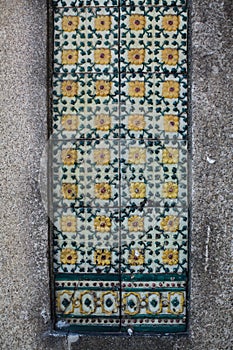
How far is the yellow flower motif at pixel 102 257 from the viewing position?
2566mm

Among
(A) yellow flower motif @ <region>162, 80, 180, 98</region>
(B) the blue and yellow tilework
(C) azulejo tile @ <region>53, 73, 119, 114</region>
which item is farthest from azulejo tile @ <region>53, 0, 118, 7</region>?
(A) yellow flower motif @ <region>162, 80, 180, 98</region>

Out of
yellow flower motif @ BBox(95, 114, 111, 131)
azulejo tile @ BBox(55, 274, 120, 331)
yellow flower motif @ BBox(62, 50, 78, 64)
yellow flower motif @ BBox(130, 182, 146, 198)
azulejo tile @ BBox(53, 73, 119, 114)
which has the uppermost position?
yellow flower motif @ BBox(62, 50, 78, 64)

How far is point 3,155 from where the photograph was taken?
2520 mm

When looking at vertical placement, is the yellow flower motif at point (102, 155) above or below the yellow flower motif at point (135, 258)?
above

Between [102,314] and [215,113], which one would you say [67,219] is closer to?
[102,314]

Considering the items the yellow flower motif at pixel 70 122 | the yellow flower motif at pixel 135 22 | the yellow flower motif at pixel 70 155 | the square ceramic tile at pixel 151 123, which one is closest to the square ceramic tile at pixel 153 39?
the yellow flower motif at pixel 135 22

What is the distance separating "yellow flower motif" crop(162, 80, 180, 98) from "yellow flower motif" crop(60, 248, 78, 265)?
0.79m

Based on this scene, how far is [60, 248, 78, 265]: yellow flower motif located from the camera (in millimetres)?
2570

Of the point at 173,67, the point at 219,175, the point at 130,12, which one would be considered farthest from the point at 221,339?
the point at 130,12

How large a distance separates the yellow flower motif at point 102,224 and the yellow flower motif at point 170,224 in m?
0.23

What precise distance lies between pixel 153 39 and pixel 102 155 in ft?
1.81

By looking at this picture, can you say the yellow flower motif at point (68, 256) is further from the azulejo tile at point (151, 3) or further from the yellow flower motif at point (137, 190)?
the azulejo tile at point (151, 3)

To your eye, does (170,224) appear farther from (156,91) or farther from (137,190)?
(156,91)

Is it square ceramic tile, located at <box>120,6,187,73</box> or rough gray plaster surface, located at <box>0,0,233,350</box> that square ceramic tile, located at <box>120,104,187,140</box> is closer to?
rough gray plaster surface, located at <box>0,0,233,350</box>
